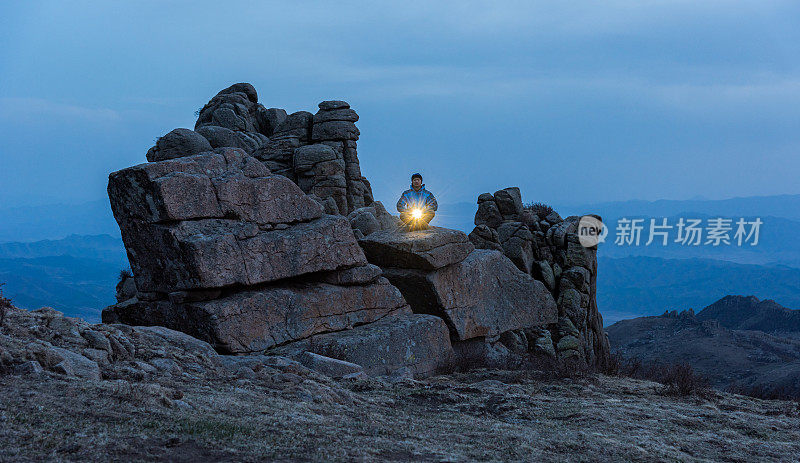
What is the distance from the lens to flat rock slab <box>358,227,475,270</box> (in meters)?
21.3

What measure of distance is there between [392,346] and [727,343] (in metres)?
66.8

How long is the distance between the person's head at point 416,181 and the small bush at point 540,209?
571 inches

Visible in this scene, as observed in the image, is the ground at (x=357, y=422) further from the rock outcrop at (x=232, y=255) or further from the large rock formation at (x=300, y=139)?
the large rock formation at (x=300, y=139)

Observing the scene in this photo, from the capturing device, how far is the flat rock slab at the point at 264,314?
53.8ft

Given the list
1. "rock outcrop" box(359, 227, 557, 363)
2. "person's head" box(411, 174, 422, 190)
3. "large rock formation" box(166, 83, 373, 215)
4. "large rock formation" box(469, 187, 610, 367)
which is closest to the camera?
"rock outcrop" box(359, 227, 557, 363)

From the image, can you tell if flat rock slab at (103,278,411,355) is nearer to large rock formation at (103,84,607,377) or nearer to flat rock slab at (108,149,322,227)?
large rock formation at (103,84,607,377)

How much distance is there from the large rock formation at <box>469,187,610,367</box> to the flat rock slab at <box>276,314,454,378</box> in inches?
421

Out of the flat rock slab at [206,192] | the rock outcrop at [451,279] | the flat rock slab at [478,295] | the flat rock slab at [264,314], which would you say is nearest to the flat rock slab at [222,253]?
the flat rock slab at [206,192]

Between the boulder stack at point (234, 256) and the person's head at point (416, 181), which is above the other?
the person's head at point (416, 181)

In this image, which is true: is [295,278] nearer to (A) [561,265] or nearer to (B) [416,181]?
(B) [416,181]

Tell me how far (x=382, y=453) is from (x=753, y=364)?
6586cm

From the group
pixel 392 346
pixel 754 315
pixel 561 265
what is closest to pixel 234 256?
pixel 392 346

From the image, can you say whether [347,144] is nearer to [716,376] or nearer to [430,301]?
[430,301]

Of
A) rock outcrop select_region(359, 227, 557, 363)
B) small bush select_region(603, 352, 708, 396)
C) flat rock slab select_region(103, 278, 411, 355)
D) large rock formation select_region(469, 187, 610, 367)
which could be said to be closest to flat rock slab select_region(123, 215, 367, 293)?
flat rock slab select_region(103, 278, 411, 355)
